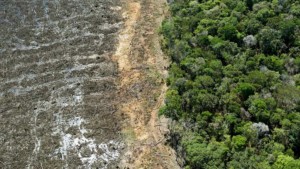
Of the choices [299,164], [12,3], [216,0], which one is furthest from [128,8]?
[299,164]

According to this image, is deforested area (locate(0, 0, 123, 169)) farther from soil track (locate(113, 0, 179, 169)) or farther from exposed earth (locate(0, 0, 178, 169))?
soil track (locate(113, 0, 179, 169))

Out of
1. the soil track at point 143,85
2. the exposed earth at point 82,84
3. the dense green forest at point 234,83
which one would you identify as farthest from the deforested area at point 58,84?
the dense green forest at point 234,83

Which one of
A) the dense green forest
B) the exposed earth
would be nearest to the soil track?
the exposed earth

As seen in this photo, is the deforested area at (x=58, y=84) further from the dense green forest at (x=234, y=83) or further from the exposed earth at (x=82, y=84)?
the dense green forest at (x=234, y=83)

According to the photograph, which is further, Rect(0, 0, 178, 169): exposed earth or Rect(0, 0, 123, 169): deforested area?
Rect(0, 0, 123, 169): deforested area

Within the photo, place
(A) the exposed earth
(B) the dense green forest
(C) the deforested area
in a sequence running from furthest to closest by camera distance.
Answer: (C) the deforested area, (A) the exposed earth, (B) the dense green forest

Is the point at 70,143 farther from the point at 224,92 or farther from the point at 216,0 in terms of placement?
the point at 216,0
